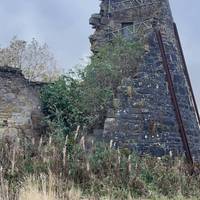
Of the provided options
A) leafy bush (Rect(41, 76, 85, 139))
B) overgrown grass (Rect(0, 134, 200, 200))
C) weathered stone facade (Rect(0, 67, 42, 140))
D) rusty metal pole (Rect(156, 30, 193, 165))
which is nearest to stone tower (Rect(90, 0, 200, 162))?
rusty metal pole (Rect(156, 30, 193, 165))

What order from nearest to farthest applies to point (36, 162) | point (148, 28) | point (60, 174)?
point (60, 174), point (36, 162), point (148, 28)

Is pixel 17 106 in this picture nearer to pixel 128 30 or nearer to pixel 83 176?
pixel 128 30

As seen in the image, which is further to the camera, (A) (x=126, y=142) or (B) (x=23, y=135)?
(B) (x=23, y=135)

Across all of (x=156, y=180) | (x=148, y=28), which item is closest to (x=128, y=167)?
(x=156, y=180)

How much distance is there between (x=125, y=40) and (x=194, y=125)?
3.49 metres

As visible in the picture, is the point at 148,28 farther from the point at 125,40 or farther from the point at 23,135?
the point at 23,135

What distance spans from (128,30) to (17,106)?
438cm

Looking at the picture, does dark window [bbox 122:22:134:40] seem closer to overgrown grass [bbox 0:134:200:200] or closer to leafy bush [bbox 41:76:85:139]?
leafy bush [bbox 41:76:85:139]

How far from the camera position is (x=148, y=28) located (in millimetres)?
15594

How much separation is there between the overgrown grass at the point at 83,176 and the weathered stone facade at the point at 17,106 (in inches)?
113

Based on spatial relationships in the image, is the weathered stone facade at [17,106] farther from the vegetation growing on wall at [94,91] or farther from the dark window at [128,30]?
the dark window at [128,30]

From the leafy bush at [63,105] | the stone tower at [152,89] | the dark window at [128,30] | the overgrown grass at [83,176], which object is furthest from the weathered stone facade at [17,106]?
the dark window at [128,30]

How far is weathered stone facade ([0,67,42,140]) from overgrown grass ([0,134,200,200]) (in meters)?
2.87

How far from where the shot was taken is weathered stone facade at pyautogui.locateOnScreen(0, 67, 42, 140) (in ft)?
48.5
